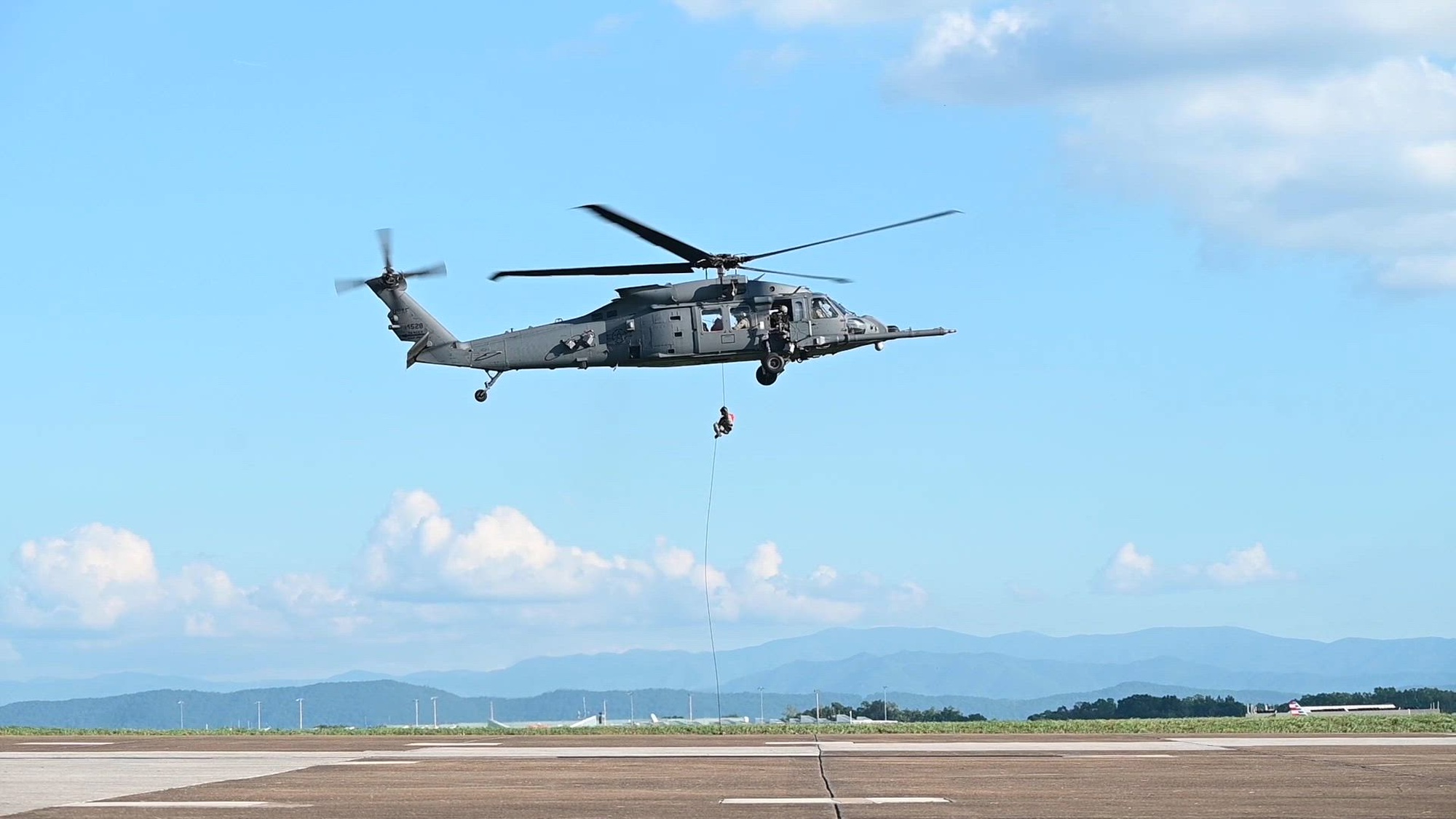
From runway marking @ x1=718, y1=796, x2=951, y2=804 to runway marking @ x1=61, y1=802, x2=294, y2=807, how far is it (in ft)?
25.1

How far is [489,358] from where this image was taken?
50500mm

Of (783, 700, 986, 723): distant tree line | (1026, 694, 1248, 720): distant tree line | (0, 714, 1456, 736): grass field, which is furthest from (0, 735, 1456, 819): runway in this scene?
(1026, 694, 1248, 720): distant tree line

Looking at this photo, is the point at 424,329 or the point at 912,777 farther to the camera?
the point at 424,329

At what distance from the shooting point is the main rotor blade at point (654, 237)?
4175 cm

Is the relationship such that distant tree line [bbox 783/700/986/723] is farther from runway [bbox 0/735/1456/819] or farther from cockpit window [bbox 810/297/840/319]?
cockpit window [bbox 810/297/840/319]

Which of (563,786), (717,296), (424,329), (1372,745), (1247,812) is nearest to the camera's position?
(1247,812)

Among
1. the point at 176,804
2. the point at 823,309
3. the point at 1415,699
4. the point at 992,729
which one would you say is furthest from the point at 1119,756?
the point at 1415,699

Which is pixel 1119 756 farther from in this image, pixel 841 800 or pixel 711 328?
pixel 711 328

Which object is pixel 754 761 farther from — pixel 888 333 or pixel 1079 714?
pixel 1079 714

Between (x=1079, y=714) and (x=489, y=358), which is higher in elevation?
(x=489, y=358)

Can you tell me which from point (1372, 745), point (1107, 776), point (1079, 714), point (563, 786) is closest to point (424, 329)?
point (563, 786)

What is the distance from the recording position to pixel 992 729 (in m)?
59.1

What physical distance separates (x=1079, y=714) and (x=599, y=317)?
56.1 m

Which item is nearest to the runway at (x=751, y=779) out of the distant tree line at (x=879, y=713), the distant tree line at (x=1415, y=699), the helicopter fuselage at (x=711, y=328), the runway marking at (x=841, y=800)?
the runway marking at (x=841, y=800)
